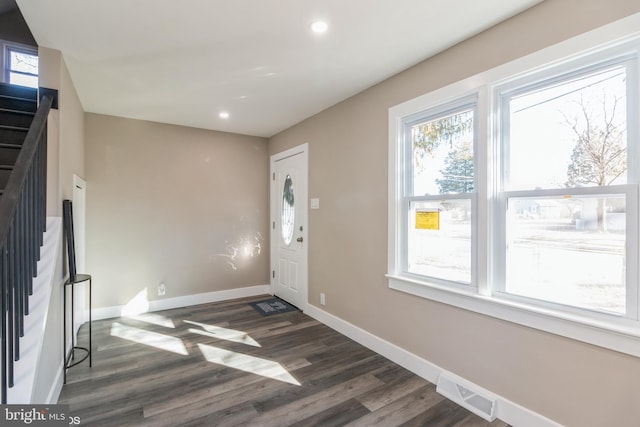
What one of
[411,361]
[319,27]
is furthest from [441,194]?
[319,27]

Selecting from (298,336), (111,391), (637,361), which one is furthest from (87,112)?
(637,361)

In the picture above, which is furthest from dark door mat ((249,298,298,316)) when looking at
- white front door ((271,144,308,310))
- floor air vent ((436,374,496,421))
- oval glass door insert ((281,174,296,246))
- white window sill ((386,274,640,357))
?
floor air vent ((436,374,496,421))

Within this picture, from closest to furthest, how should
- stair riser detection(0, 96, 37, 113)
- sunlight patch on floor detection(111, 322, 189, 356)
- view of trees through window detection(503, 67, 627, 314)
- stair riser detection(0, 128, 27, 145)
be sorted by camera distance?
1. view of trees through window detection(503, 67, 627, 314)
2. stair riser detection(0, 128, 27, 145)
3. stair riser detection(0, 96, 37, 113)
4. sunlight patch on floor detection(111, 322, 189, 356)

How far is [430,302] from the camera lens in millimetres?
2467

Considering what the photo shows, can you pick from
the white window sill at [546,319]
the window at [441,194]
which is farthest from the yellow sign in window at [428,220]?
the white window sill at [546,319]

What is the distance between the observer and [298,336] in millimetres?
3301

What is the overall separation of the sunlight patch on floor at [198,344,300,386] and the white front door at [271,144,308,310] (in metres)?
1.36

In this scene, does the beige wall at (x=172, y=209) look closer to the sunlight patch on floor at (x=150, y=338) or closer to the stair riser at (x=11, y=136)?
the sunlight patch on floor at (x=150, y=338)

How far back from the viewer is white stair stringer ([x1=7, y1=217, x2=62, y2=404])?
1389 millimetres

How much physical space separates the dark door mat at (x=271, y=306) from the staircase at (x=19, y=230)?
259 centimetres

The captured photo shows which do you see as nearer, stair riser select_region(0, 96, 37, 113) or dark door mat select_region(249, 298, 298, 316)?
stair riser select_region(0, 96, 37, 113)

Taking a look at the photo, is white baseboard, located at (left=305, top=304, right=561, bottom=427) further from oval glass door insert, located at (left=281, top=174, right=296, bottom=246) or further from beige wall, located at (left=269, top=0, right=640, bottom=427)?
oval glass door insert, located at (left=281, top=174, right=296, bottom=246)

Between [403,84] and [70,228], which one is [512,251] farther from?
[70,228]

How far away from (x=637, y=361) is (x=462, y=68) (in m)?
2.00
